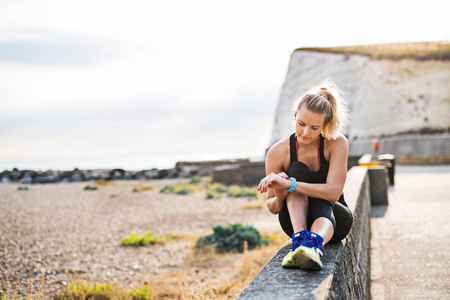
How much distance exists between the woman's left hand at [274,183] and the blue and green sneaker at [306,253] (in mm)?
329

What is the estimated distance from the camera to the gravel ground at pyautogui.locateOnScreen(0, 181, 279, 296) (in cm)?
638

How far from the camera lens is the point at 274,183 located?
274cm

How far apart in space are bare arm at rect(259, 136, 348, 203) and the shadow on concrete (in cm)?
464

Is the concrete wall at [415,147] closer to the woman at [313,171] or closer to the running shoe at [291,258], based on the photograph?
the woman at [313,171]

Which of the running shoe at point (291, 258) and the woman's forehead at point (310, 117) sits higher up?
the woman's forehead at point (310, 117)

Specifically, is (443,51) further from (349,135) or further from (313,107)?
(313,107)

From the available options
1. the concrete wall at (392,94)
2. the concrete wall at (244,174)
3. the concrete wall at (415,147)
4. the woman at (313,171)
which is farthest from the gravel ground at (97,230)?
the concrete wall at (392,94)

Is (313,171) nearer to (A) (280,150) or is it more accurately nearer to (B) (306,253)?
(A) (280,150)

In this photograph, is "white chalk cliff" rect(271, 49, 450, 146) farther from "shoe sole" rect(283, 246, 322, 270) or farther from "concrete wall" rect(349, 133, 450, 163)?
"shoe sole" rect(283, 246, 322, 270)

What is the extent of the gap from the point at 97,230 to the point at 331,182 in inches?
309

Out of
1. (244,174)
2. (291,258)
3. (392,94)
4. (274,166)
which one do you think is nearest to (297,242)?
(291,258)

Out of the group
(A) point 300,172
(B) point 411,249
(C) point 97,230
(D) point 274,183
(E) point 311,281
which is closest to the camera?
(E) point 311,281

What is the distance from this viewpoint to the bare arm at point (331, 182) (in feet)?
8.95

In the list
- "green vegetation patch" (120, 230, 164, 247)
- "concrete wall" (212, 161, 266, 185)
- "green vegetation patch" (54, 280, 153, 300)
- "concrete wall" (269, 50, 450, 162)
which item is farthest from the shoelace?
"concrete wall" (269, 50, 450, 162)
